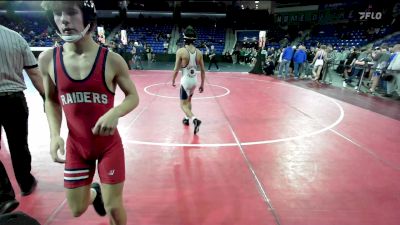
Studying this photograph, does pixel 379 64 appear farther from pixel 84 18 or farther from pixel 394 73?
pixel 84 18

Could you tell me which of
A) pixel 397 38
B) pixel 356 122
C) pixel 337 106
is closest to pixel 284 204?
pixel 356 122

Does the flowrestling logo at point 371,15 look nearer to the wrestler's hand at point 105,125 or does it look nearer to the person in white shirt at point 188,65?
the person in white shirt at point 188,65

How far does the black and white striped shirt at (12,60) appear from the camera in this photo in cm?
301

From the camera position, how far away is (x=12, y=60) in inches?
121

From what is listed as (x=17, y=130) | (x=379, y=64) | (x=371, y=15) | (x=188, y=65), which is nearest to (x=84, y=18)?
(x=17, y=130)

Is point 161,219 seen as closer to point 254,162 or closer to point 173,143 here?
point 254,162

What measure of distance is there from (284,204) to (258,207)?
13.0 inches

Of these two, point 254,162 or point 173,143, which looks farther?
point 173,143

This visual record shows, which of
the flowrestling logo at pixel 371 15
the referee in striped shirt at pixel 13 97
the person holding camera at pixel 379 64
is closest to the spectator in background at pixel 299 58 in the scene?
the person holding camera at pixel 379 64

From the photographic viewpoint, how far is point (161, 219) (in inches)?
121

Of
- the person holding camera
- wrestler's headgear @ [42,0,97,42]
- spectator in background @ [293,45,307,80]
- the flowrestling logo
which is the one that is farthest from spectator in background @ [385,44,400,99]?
the flowrestling logo

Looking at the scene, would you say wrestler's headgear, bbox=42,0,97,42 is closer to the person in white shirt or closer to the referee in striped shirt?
the referee in striped shirt

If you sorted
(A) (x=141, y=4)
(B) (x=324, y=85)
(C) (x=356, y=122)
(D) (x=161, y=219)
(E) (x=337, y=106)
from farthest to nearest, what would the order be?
(A) (x=141, y=4) < (B) (x=324, y=85) < (E) (x=337, y=106) < (C) (x=356, y=122) < (D) (x=161, y=219)

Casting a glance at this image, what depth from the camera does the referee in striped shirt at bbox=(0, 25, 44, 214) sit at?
9.97ft
